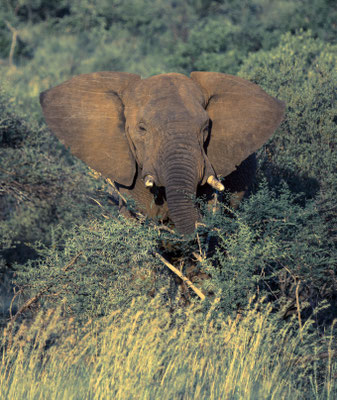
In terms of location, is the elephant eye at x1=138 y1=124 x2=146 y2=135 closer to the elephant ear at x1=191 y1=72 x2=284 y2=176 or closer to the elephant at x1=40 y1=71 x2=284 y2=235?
the elephant at x1=40 y1=71 x2=284 y2=235

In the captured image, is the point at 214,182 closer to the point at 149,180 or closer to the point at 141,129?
the point at 149,180

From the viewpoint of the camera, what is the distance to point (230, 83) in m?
7.50

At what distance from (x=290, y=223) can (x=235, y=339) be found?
4.72 feet

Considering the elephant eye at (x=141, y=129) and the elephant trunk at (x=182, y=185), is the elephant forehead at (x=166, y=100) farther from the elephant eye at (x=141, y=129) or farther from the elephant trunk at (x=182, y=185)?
the elephant trunk at (x=182, y=185)

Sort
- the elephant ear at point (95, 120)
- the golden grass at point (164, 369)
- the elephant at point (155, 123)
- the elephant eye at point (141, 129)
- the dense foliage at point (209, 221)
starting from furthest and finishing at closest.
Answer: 1. the elephant ear at point (95, 120)
2. the elephant eye at point (141, 129)
3. the elephant at point (155, 123)
4. the dense foliage at point (209, 221)
5. the golden grass at point (164, 369)

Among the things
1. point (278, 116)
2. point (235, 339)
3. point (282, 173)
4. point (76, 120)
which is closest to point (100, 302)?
point (235, 339)

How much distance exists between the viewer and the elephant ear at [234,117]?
7172 millimetres

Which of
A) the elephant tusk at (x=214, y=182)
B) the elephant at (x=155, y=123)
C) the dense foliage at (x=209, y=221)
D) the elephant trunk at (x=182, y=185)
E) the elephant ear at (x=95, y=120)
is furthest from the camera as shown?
the elephant ear at (x=95, y=120)

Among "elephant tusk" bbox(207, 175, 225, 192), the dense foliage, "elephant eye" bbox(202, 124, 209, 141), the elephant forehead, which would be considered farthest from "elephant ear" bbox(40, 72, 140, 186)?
"elephant tusk" bbox(207, 175, 225, 192)

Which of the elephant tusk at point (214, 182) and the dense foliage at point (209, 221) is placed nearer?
the dense foliage at point (209, 221)

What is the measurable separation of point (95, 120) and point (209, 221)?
6.16ft

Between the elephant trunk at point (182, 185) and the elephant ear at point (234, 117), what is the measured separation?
82 cm

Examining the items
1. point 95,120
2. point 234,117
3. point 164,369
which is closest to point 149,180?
point 95,120

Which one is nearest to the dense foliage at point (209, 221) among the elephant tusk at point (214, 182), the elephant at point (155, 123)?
the elephant tusk at point (214, 182)
